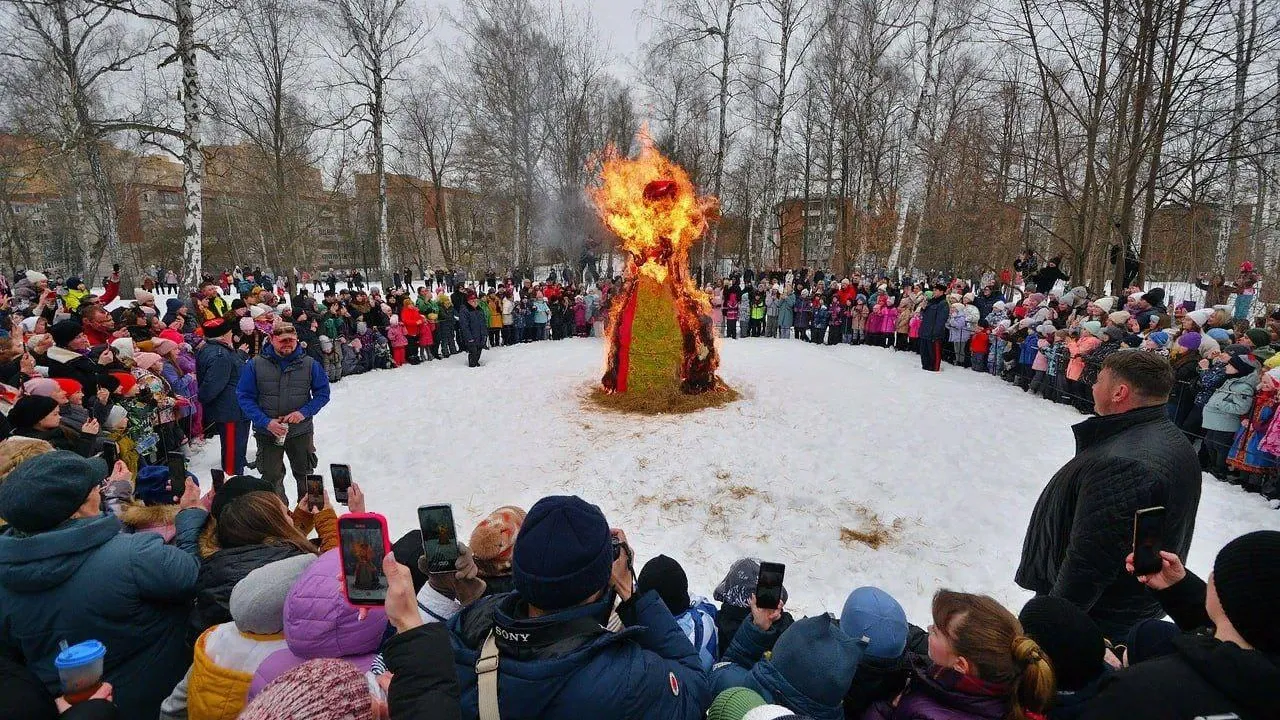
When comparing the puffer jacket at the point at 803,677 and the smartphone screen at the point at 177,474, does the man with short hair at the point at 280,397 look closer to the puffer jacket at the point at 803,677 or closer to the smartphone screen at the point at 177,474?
the smartphone screen at the point at 177,474

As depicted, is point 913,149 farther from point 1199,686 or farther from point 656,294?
point 1199,686

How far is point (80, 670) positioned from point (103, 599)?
82 centimetres

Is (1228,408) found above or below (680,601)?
above

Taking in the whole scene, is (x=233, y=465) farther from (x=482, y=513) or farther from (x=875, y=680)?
(x=875, y=680)

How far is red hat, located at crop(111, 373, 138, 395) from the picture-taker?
19.7 ft

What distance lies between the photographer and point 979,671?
6.36ft

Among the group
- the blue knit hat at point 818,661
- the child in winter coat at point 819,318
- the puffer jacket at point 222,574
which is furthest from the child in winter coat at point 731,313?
the blue knit hat at point 818,661

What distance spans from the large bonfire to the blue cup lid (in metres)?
7.84

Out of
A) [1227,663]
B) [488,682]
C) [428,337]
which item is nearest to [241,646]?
[488,682]

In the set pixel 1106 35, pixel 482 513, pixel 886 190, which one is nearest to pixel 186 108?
pixel 482 513

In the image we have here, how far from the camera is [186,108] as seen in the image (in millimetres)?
13477

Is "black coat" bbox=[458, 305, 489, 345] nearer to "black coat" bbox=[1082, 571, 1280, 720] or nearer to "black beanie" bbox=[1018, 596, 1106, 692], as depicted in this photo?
"black beanie" bbox=[1018, 596, 1106, 692]

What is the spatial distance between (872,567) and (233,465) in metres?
6.82

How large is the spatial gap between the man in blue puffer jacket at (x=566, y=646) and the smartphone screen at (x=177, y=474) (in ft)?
9.18
